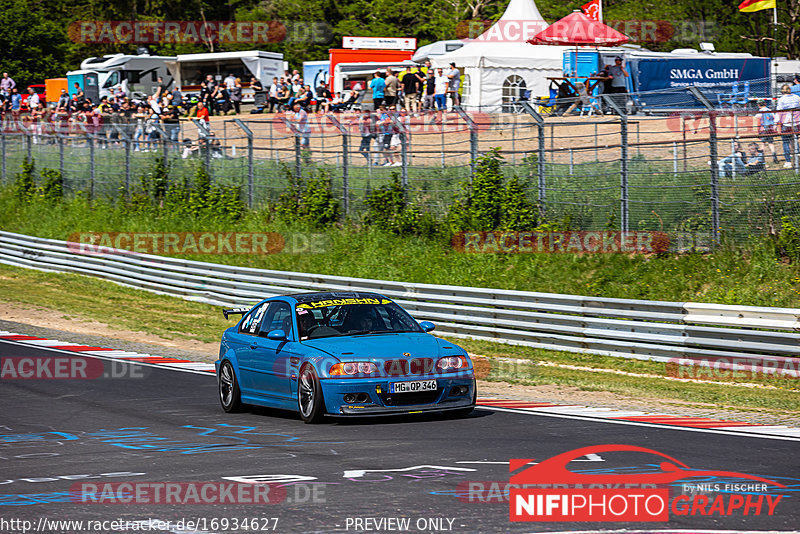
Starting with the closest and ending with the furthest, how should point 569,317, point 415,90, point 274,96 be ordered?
point 569,317, point 415,90, point 274,96

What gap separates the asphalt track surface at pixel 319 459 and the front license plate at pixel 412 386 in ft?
1.23

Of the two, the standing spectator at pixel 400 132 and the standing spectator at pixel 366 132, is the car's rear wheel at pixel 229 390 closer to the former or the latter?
the standing spectator at pixel 400 132

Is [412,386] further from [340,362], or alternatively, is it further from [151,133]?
[151,133]

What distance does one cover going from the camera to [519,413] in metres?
11.8

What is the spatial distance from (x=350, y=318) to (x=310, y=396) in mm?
1215

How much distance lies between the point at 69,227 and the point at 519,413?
2590cm

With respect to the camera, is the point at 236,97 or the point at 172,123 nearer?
the point at 172,123

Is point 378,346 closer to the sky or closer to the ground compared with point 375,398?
closer to the sky

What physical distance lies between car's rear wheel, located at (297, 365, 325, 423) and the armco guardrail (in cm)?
684

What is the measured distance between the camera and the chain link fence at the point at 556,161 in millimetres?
18828

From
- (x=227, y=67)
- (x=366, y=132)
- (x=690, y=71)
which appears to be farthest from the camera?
(x=227, y=67)

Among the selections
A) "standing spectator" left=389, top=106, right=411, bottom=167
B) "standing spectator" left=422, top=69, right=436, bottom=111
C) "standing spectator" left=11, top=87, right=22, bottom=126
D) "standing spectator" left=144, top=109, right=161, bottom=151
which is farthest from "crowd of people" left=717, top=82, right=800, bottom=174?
"standing spectator" left=11, top=87, right=22, bottom=126

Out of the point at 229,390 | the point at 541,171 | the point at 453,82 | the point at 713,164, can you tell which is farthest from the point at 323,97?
the point at 229,390

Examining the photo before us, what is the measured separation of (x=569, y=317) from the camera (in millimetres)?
17844
